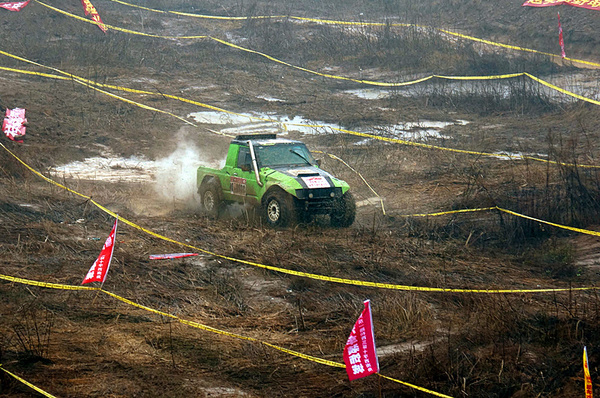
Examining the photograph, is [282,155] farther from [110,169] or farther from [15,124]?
[15,124]

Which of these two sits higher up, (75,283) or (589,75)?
(589,75)

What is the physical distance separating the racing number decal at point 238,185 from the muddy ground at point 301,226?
424 millimetres

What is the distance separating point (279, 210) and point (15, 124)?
929 cm

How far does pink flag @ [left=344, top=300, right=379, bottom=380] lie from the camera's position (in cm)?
491

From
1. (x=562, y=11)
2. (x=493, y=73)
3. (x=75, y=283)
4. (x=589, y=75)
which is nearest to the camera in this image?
(x=75, y=283)

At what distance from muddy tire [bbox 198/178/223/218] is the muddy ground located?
50cm

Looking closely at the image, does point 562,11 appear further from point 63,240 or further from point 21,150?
point 63,240

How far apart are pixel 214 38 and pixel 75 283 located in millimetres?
21324

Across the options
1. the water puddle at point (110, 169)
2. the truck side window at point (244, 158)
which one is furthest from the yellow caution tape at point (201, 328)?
the water puddle at point (110, 169)

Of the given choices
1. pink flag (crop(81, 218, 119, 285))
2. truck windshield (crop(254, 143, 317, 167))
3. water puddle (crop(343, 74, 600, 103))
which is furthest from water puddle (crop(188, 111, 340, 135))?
pink flag (crop(81, 218, 119, 285))

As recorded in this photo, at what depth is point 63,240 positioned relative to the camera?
957 cm

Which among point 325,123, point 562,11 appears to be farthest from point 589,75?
point 325,123

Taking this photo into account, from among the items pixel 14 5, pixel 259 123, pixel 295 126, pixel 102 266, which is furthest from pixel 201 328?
pixel 14 5

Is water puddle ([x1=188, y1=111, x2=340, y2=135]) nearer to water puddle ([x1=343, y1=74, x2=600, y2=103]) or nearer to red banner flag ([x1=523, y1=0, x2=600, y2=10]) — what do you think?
water puddle ([x1=343, y1=74, x2=600, y2=103])
